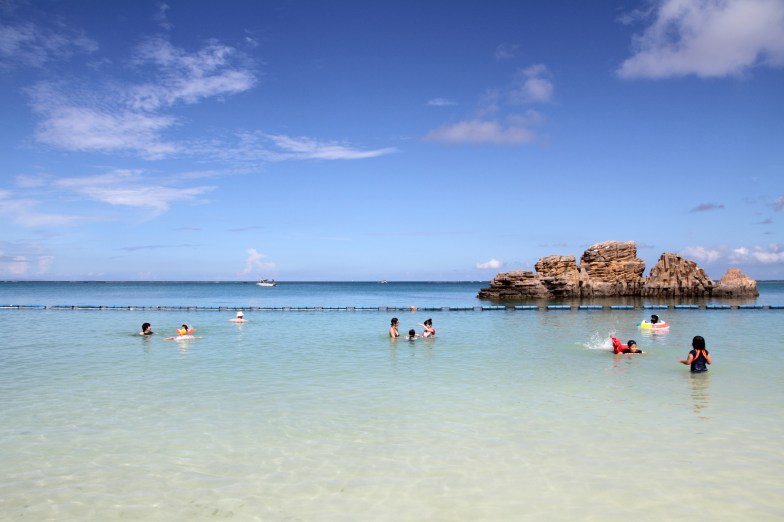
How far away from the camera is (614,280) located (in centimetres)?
8188

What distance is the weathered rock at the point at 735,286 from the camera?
8006 centimetres

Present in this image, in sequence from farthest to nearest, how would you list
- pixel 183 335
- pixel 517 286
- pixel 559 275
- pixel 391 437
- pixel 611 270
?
pixel 611 270 < pixel 559 275 < pixel 517 286 < pixel 183 335 < pixel 391 437

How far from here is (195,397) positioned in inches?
527

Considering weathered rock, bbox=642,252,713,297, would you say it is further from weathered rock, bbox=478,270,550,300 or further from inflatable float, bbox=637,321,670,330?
inflatable float, bbox=637,321,670,330

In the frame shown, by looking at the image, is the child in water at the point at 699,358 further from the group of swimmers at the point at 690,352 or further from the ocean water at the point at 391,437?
the ocean water at the point at 391,437

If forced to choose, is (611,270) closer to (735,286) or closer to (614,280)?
(614,280)

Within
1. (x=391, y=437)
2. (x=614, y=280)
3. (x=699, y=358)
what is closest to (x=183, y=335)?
(x=391, y=437)

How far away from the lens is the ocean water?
732cm

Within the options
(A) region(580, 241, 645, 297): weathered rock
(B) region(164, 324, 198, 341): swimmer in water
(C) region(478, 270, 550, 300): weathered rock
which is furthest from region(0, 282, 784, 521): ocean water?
(A) region(580, 241, 645, 297): weathered rock

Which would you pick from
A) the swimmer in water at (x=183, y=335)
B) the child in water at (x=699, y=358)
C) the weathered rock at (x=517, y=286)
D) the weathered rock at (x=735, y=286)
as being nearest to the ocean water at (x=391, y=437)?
the child in water at (x=699, y=358)

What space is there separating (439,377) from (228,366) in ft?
24.2

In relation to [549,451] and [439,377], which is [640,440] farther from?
[439,377]

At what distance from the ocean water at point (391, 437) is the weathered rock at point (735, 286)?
229ft

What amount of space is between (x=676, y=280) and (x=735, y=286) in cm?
914
